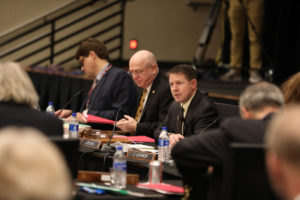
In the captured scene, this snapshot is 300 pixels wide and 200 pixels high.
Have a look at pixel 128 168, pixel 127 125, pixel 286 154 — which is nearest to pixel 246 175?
pixel 286 154

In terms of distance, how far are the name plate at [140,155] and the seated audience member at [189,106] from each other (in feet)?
1.68

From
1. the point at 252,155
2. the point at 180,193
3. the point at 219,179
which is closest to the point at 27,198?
the point at 252,155

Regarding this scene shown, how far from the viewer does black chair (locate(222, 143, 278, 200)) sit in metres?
2.04

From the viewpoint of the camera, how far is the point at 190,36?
969 cm

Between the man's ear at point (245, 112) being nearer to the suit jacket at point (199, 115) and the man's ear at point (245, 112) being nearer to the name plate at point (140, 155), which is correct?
the name plate at point (140, 155)

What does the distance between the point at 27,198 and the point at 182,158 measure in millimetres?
1504

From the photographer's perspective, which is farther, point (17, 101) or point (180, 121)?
point (180, 121)

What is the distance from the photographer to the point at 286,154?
1.44m

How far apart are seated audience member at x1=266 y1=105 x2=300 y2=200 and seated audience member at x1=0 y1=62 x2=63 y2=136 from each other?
127 cm

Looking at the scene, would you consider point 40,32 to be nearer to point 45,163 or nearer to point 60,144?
point 60,144

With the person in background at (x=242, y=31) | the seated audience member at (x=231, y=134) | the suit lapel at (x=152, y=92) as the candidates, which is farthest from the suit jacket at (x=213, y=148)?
the person in background at (x=242, y=31)

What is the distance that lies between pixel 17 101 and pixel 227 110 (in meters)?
1.74

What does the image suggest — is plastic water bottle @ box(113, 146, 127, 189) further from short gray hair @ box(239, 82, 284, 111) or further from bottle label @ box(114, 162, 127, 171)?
short gray hair @ box(239, 82, 284, 111)

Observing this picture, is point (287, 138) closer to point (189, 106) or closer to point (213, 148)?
point (213, 148)
